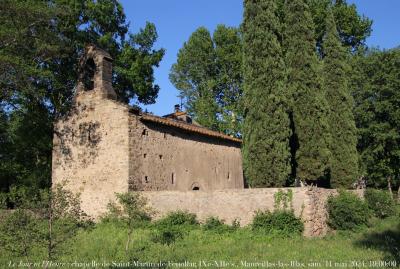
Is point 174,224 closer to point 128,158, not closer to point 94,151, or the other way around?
point 128,158

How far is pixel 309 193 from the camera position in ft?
49.2

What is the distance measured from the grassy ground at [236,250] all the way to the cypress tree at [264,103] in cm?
450

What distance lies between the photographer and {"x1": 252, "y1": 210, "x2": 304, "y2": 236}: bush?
14680mm

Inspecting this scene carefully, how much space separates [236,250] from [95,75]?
41.0 ft

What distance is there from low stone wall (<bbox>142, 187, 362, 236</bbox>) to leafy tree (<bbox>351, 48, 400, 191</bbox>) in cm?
1125

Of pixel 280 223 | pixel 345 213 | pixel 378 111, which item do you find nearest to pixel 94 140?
pixel 280 223

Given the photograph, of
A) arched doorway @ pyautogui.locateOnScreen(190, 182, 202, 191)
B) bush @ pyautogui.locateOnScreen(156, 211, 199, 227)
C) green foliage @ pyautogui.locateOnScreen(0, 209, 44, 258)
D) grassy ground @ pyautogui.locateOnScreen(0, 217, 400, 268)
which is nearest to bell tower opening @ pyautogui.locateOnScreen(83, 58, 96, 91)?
arched doorway @ pyautogui.locateOnScreen(190, 182, 202, 191)

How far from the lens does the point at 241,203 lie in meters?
16.1

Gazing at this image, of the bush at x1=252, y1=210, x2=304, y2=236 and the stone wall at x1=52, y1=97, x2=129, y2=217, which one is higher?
the stone wall at x1=52, y1=97, x2=129, y2=217

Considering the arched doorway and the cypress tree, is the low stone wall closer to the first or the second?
the cypress tree

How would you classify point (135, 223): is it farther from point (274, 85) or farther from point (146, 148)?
point (274, 85)

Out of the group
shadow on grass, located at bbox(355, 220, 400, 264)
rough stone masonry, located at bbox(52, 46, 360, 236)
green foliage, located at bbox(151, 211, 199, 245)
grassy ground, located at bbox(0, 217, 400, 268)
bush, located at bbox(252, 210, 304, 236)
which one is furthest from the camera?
rough stone masonry, located at bbox(52, 46, 360, 236)

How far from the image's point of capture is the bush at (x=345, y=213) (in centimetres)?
1633

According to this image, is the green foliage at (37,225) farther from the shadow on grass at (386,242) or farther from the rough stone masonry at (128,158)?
the shadow on grass at (386,242)
